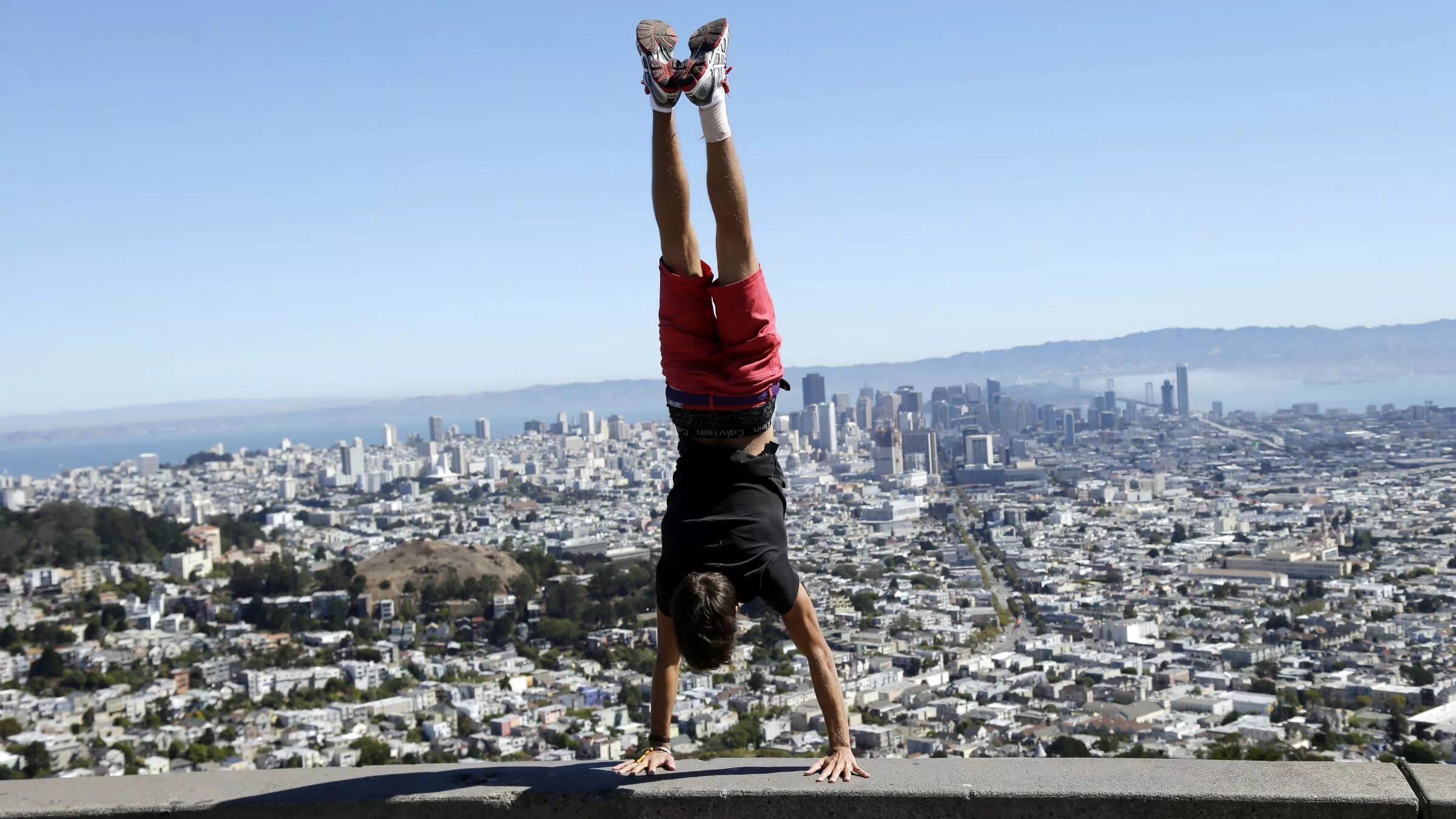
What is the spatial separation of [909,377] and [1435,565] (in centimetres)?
2805

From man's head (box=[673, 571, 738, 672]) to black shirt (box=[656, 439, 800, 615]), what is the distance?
0.07 metres

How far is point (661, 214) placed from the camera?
2.72 metres

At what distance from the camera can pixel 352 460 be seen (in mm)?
55531

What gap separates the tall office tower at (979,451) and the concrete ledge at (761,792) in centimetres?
3195

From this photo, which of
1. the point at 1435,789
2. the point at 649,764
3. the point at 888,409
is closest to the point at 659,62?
the point at 649,764

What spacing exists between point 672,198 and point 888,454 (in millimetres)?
32431

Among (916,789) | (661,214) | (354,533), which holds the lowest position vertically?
(354,533)

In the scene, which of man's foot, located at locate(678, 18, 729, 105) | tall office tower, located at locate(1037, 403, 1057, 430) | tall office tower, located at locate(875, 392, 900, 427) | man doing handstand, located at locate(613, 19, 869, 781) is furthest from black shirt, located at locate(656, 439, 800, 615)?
tall office tower, located at locate(1037, 403, 1057, 430)

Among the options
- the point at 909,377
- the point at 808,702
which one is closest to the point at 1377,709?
the point at 808,702

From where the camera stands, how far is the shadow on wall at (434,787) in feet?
7.57

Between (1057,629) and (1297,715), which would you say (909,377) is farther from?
(1297,715)

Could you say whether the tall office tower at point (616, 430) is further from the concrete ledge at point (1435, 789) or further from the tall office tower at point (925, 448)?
the concrete ledge at point (1435, 789)

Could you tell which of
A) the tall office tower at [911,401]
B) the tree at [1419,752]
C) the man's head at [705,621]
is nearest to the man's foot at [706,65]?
the man's head at [705,621]

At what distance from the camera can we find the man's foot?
2562 mm
